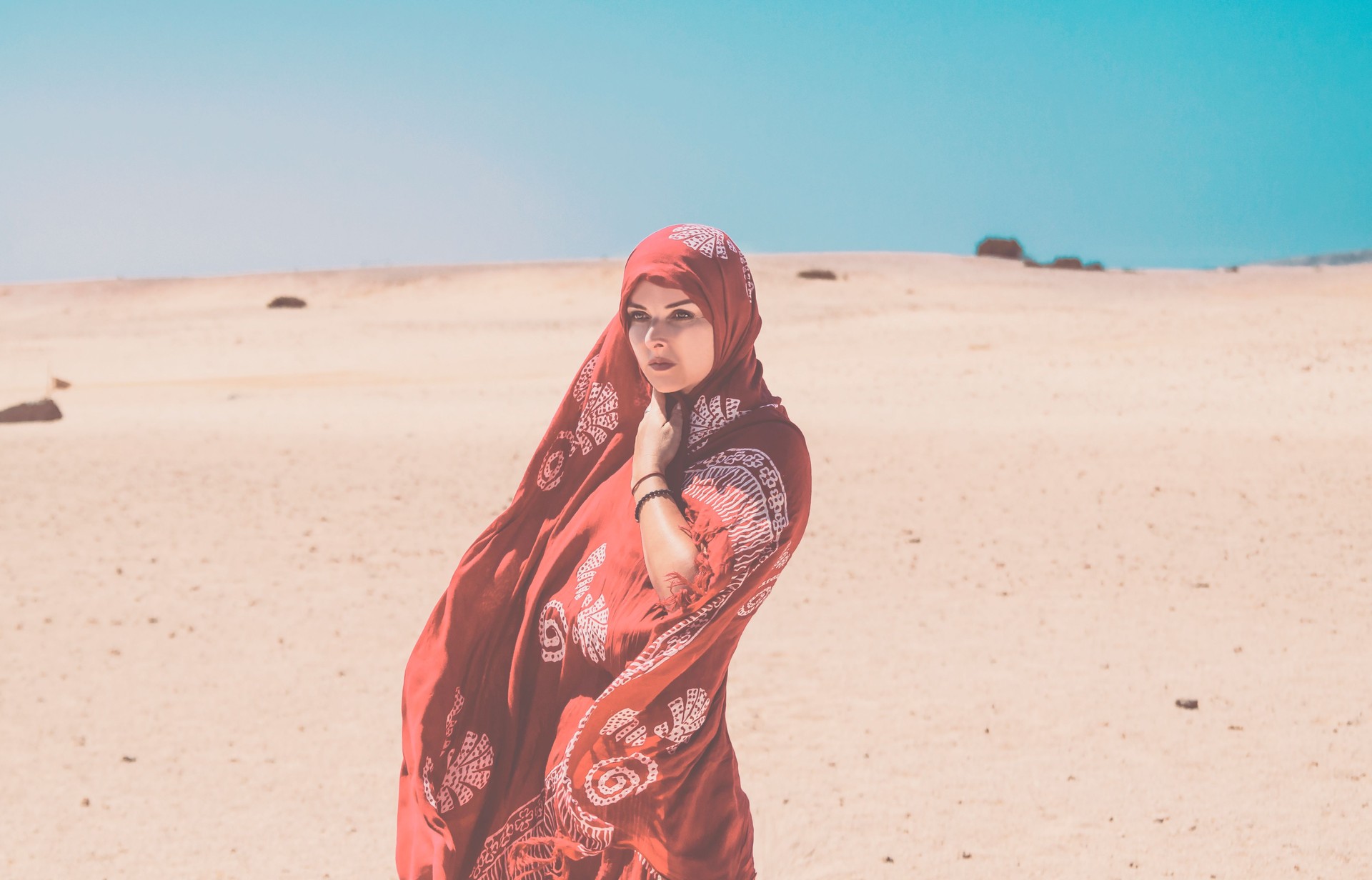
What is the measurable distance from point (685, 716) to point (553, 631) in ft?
1.27

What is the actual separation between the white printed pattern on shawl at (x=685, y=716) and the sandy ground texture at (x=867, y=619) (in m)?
2.41

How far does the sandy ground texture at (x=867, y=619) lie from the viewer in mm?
4738

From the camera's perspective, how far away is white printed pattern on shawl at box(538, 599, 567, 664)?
7.91 feet

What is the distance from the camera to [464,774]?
254cm

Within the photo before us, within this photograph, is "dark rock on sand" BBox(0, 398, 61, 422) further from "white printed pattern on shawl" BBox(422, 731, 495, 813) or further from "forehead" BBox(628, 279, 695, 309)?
"forehead" BBox(628, 279, 695, 309)

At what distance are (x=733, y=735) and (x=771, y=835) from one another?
1042 mm

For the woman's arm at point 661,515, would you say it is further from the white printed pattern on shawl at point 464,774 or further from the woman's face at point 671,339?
the white printed pattern on shawl at point 464,774

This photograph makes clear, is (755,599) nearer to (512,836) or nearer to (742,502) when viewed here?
(742,502)

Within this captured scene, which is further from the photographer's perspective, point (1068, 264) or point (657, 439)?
point (1068, 264)

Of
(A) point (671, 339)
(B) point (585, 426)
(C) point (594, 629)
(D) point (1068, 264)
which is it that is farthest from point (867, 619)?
(D) point (1068, 264)

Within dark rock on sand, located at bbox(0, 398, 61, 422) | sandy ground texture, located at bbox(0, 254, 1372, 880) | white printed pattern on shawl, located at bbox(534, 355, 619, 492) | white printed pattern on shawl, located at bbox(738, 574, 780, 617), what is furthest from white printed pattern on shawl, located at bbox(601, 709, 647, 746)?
dark rock on sand, located at bbox(0, 398, 61, 422)

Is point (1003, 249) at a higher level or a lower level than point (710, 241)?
higher

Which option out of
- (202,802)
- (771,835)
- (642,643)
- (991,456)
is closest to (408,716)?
(642,643)

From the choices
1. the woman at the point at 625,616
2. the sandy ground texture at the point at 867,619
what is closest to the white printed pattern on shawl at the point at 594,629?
the woman at the point at 625,616
